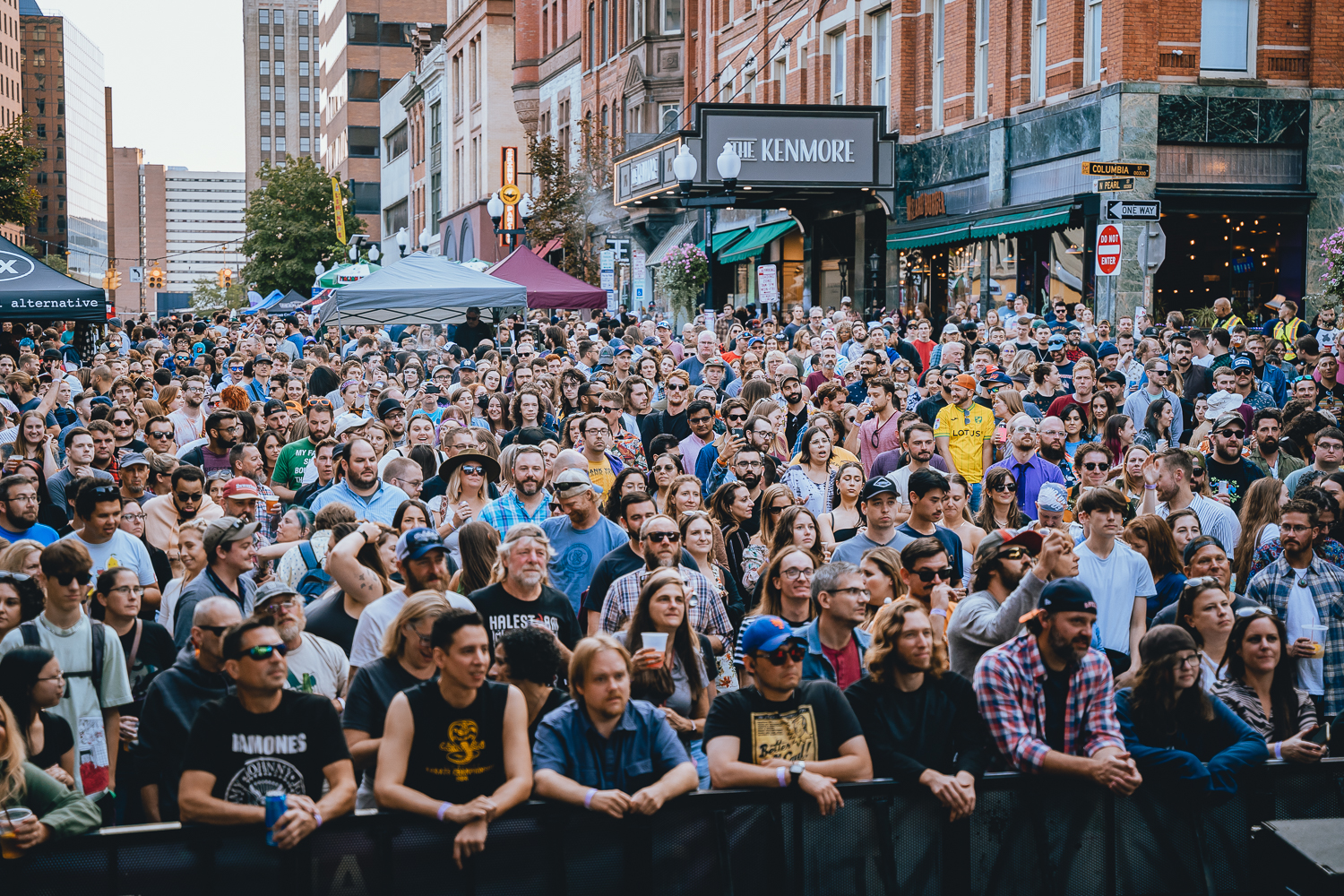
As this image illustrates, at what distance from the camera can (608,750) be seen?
215 inches

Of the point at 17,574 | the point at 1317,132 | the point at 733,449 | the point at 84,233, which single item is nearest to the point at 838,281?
the point at 1317,132

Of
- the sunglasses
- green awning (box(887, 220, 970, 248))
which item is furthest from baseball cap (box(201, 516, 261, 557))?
green awning (box(887, 220, 970, 248))

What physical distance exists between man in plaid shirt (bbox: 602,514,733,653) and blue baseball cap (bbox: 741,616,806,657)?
1.39 metres

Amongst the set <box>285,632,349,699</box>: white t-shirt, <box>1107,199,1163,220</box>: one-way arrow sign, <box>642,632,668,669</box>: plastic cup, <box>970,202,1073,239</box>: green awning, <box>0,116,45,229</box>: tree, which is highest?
<box>0,116,45,229</box>: tree

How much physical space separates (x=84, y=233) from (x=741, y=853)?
6945 inches

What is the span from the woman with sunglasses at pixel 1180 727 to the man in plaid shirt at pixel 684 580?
2.03m

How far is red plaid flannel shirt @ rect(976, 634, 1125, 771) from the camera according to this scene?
5.61 metres

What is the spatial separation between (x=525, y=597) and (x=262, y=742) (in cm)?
184

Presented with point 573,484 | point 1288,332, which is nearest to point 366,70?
point 1288,332

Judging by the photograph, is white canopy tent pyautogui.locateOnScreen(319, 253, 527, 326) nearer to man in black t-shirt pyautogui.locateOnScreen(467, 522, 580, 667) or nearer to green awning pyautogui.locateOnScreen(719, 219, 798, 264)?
green awning pyautogui.locateOnScreen(719, 219, 798, 264)

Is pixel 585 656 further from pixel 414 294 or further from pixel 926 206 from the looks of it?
pixel 926 206

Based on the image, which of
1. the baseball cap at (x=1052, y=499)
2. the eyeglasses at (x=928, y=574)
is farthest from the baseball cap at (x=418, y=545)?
the baseball cap at (x=1052, y=499)

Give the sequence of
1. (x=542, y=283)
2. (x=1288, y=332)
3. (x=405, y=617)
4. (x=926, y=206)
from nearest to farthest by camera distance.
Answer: (x=405, y=617), (x=1288, y=332), (x=542, y=283), (x=926, y=206)

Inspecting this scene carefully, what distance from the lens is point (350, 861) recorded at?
5172 mm
